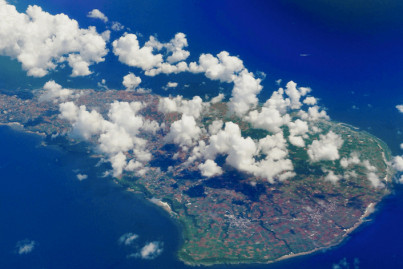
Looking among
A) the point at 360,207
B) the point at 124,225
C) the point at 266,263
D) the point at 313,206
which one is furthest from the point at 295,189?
the point at 124,225

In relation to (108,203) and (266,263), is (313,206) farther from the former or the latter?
(108,203)

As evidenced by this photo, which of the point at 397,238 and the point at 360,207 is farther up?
the point at 360,207

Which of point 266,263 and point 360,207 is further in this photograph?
point 360,207

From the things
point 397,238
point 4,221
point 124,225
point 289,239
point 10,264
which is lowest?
point 10,264

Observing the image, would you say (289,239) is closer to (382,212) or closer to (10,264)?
(382,212)

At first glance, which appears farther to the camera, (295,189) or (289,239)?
(295,189)

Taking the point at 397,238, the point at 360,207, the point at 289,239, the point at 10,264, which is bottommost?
the point at 10,264

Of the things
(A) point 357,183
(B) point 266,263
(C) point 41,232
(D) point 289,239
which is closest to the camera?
(B) point 266,263

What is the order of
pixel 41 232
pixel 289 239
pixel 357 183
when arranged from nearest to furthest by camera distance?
pixel 289 239
pixel 41 232
pixel 357 183

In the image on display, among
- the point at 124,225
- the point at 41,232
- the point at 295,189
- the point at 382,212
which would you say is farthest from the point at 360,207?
the point at 41,232
